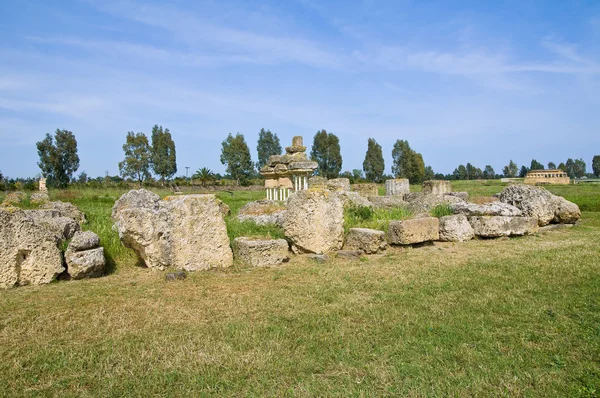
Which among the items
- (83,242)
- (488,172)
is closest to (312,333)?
(83,242)

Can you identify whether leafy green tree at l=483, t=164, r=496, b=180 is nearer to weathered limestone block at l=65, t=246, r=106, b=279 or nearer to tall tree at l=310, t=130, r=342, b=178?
tall tree at l=310, t=130, r=342, b=178

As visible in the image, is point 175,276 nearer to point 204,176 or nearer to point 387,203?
point 387,203

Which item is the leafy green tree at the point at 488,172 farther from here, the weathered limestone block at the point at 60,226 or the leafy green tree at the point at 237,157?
the weathered limestone block at the point at 60,226

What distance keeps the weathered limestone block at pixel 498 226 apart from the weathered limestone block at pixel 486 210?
1.17 feet

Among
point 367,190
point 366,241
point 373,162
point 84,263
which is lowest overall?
point 366,241

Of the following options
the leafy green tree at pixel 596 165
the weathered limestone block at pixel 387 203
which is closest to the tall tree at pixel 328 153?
the weathered limestone block at pixel 387 203

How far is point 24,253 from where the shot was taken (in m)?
6.35

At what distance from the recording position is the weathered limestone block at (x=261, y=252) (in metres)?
7.50

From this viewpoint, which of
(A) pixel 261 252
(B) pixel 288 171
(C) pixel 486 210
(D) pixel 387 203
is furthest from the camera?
(B) pixel 288 171

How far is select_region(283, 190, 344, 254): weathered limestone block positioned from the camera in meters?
8.30

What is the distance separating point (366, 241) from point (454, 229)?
8.56 ft

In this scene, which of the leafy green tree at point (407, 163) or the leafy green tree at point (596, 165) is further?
the leafy green tree at point (596, 165)

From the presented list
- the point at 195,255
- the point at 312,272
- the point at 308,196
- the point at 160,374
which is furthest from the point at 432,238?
the point at 160,374

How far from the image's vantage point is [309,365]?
3.60m
